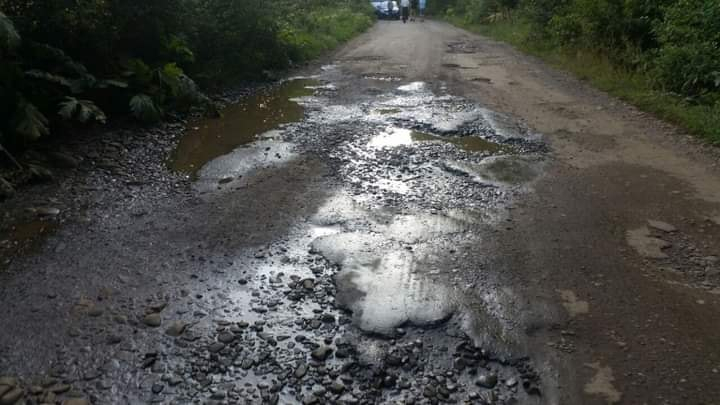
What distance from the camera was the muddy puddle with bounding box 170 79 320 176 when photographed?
5.99m

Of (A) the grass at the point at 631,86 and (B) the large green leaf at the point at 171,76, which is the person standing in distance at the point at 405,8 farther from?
(B) the large green leaf at the point at 171,76

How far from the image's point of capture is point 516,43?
16.8 meters

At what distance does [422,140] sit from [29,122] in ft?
13.1

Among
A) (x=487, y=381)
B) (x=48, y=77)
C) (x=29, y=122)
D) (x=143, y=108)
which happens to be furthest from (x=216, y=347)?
(x=143, y=108)

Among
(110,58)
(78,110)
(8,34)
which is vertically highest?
(8,34)

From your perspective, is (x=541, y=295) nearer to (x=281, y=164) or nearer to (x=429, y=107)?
(x=281, y=164)

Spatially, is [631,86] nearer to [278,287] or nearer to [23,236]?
[278,287]

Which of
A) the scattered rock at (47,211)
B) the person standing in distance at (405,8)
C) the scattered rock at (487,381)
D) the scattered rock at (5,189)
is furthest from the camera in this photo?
the person standing in distance at (405,8)

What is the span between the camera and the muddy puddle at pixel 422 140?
6266mm

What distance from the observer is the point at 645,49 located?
1079 cm

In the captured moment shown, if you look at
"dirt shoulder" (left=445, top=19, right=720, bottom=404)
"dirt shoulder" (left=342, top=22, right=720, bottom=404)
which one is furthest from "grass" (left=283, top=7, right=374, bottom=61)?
"dirt shoulder" (left=445, top=19, right=720, bottom=404)

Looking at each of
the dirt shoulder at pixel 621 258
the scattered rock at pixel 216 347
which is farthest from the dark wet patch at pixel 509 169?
the scattered rock at pixel 216 347

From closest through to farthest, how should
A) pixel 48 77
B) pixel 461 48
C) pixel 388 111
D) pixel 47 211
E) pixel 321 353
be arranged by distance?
pixel 321 353 < pixel 47 211 < pixel 48 77 < pixel 388 111 < pixel 461 48

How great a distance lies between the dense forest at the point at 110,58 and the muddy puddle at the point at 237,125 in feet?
1.62
